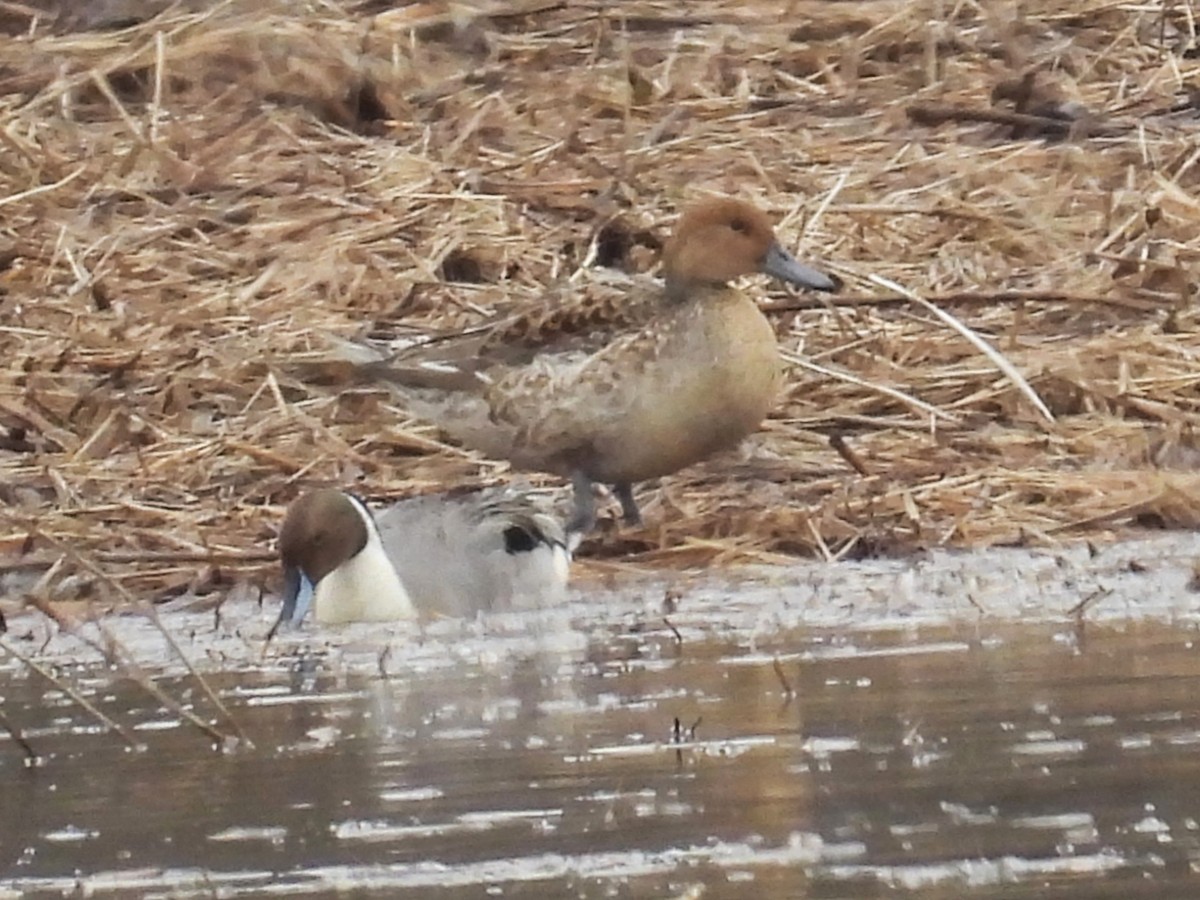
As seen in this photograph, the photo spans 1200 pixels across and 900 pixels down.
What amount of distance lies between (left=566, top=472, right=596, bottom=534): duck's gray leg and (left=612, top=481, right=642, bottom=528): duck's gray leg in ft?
0.20

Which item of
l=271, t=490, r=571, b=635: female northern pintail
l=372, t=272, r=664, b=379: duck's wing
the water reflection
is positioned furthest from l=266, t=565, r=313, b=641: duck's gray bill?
l=372, t=272, r=664, b=379: duck's wing

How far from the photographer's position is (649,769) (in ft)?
12.8

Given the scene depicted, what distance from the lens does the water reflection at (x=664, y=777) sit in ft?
10.8

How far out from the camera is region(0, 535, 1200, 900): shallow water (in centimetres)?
329

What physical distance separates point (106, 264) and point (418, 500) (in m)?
2.29

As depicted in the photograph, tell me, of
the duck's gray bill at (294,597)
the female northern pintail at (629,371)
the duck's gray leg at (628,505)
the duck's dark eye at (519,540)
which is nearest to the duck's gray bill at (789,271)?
the female northern pintail at (629,371)

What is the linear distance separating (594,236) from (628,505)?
1.78 meters

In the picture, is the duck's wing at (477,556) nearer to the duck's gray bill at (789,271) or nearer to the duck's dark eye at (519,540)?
the duck's dark eye at (519,540)

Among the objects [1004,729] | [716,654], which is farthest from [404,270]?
[1004,729]

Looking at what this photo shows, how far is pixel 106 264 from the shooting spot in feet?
28.2

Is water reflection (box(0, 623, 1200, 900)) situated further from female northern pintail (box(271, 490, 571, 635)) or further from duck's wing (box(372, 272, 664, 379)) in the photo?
duck's wing (box(372, 272, 664, 379))

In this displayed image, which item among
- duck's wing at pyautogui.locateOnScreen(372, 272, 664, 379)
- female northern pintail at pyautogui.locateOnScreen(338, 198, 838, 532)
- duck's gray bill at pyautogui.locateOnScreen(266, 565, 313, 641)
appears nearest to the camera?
duck's gray bill at pyautogui.locateOnScreen(266, 565, 313, 641)

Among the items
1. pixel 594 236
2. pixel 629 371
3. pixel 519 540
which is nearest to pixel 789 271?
pixel 629 371

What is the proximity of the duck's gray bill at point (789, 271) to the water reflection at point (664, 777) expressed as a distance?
6.89 feet
